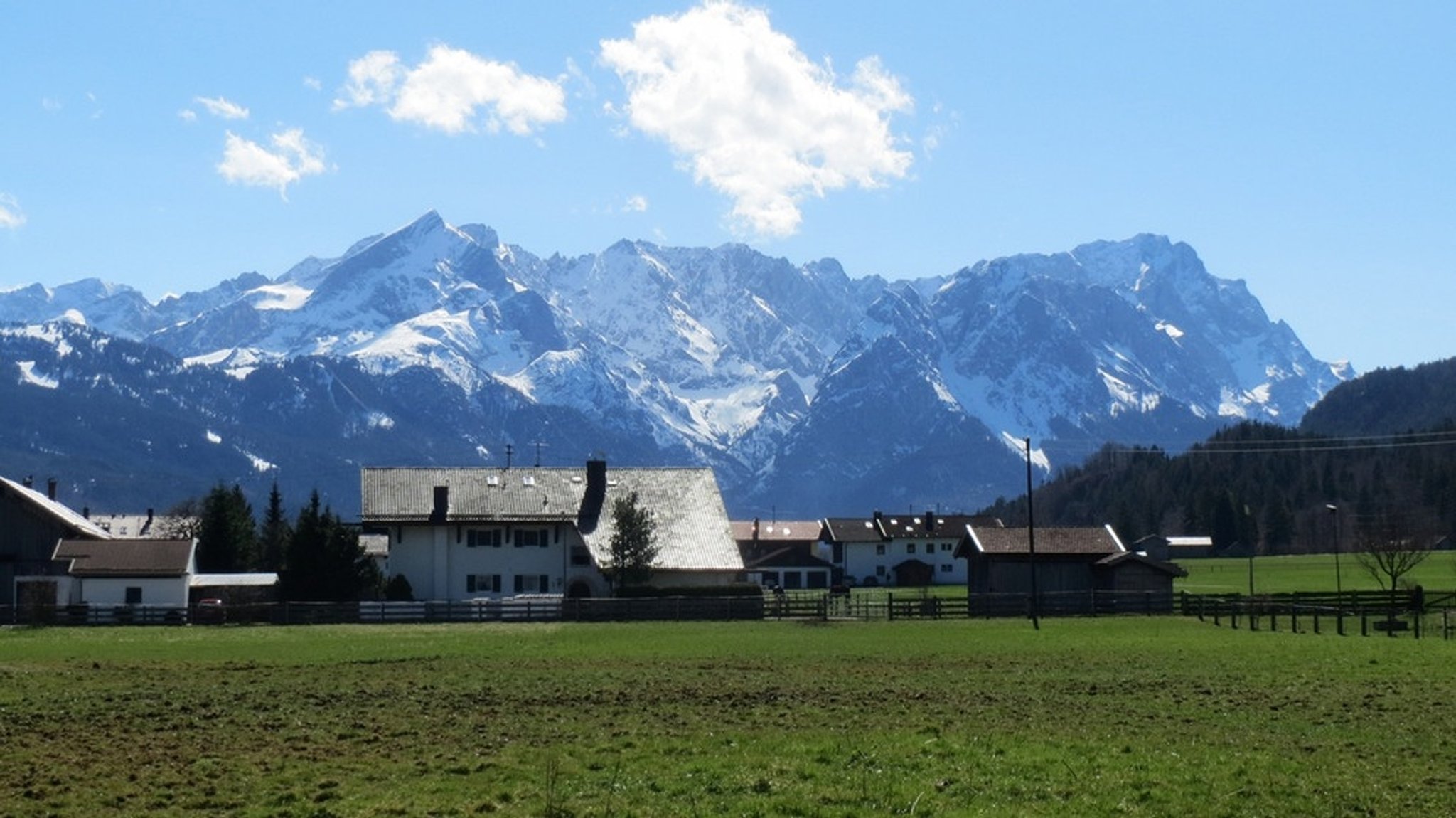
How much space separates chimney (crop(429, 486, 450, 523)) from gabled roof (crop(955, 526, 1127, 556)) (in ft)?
95.5

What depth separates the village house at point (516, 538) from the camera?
288ft

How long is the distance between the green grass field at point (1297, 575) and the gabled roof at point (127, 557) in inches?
2157

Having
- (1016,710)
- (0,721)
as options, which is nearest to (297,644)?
(0,721)

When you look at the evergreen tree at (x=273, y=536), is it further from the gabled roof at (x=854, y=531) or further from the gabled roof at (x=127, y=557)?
the gabled roof at (x=854, y=531)

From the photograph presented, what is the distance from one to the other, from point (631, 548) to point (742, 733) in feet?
192

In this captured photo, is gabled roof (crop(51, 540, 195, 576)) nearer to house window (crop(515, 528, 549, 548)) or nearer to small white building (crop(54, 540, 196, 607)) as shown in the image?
small white building (crop(54, 540, 196, 607))

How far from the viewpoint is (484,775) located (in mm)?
20688

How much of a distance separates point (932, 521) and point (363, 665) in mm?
122247

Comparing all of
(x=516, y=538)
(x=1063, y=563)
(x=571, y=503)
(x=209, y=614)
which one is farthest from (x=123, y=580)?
(x=1063, y=563)

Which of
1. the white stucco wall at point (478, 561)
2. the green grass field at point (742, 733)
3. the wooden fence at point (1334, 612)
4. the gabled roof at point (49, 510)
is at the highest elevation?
the gabled roof at point (49, 510)

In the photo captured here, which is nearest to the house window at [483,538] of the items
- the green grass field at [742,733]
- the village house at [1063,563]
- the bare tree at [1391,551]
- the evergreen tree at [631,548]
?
the evergreen tree at [631,548]

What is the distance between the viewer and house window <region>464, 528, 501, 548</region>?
293 feet

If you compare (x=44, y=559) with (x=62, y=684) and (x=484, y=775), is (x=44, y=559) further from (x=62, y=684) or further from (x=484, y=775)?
(x=484, y=775)

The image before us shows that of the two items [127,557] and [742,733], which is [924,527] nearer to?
[127,557]
